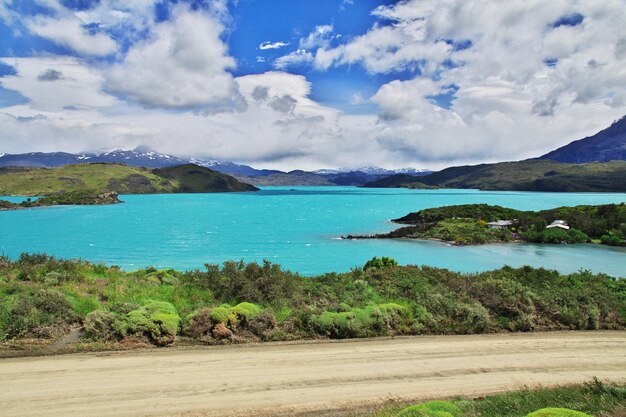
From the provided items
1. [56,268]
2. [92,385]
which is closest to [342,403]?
[92,385]

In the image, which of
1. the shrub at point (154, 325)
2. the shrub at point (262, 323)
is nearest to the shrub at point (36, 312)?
the shrub at point (154, 325)

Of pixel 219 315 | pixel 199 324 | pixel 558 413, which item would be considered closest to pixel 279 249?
pixel 219 315

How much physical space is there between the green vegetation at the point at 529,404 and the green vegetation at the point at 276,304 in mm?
6167

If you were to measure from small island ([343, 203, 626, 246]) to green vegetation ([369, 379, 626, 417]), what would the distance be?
6348 cm

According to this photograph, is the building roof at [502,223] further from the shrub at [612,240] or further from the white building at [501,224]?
the shrub at [612,240]

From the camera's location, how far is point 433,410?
9.56m

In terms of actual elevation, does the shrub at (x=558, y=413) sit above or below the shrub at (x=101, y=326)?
above

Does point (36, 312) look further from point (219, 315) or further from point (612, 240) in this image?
point (612, 240)

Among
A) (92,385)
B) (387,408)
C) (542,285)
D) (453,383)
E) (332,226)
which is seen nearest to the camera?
(387,408)

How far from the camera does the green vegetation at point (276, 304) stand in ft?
52.0

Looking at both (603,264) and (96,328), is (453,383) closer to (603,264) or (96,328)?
(96,328)

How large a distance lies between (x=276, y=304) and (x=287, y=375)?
22.5ft

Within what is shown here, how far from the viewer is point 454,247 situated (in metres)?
68.9

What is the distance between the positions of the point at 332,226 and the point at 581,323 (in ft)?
262
